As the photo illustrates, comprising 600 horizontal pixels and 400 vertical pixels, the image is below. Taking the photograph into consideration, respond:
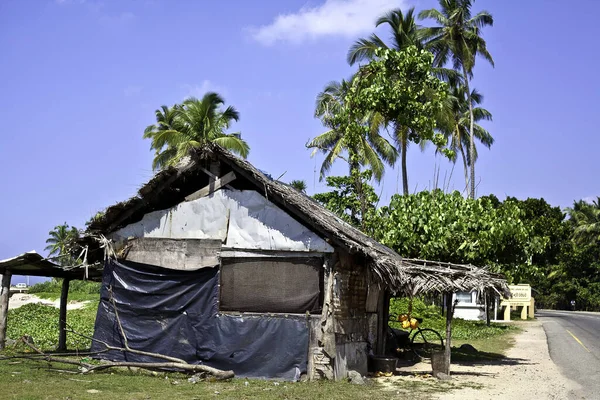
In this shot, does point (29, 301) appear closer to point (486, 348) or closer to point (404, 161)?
point (404, 161)

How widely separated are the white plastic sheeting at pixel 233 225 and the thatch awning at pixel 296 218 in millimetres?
210

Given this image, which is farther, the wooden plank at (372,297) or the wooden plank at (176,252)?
the wooden plank at (372,297)

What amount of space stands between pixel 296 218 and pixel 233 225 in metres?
1.53

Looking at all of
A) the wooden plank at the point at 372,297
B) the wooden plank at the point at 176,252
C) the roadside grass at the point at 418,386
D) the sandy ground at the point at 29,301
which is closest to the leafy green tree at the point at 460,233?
the wooden plank at the point at 372,297

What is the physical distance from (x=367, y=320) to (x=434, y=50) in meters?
30.1

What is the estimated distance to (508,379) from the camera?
50.9 ft

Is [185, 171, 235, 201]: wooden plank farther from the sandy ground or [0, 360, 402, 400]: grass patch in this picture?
the sandy ground

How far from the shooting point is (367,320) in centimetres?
1688

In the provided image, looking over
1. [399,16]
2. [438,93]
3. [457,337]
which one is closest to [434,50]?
[399,16]

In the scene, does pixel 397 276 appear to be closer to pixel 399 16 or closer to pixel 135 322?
pixel 135 322

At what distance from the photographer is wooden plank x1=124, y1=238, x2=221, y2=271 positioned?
49.6 feet

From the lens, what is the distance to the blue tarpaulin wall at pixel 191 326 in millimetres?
14211

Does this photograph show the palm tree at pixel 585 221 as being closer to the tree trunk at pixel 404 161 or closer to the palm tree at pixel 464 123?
the palm tree at pixel 464 123

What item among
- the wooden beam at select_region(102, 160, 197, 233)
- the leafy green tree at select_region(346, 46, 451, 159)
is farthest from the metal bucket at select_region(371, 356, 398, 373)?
the leafy green tree at select_region(346, 46, 451, 159)
